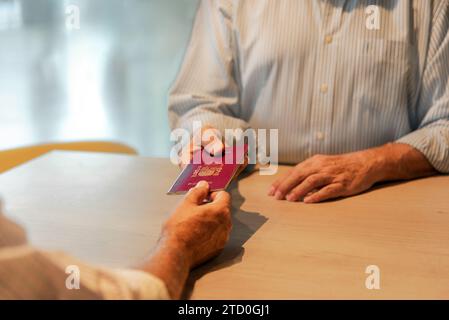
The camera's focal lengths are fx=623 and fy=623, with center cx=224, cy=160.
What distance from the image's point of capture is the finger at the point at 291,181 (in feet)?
4.50

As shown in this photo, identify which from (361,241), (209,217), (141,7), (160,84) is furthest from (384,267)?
(141,7)

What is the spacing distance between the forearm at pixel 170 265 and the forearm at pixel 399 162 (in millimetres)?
634

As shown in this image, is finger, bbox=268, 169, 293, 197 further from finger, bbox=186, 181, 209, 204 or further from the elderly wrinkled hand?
finger, bbox=186, 181, 209, 204

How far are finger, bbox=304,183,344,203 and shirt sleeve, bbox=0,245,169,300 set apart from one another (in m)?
0.66

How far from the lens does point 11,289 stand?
23.4 inches

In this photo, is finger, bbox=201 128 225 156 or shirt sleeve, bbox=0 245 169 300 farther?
finger, bbox=201 128 225 156

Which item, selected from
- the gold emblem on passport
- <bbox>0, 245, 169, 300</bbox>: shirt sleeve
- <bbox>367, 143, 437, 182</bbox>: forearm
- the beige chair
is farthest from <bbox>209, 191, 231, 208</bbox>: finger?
the beige chair

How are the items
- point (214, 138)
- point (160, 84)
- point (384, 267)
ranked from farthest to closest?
point (160, 84)
point (214, 138)
point (384, 267)

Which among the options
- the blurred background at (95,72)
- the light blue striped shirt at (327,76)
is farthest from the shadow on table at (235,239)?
the blurred background at (95,72)

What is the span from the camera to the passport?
1.22 m

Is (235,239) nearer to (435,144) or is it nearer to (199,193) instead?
(199,193)

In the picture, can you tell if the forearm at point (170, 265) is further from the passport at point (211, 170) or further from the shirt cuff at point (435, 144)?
Answer: the shirt cuff at point (435, 144)
